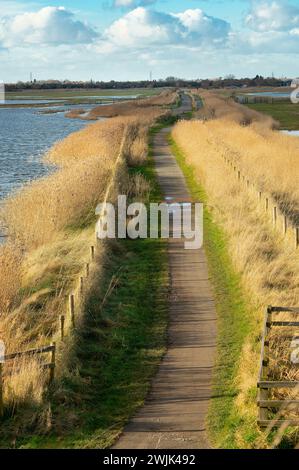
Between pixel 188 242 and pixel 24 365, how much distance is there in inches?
401

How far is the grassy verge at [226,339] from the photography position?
911 cm

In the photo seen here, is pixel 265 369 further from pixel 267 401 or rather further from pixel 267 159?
pixel 267 159

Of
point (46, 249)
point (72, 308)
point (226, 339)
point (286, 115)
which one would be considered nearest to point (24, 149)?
point (46, 249)

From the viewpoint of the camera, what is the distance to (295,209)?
2488cm

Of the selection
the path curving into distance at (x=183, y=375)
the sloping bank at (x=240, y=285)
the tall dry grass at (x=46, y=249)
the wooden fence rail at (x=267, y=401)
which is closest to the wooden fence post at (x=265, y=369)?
the wooden fence rail at (x=267, y=401)

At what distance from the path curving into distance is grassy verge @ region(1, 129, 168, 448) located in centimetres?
19

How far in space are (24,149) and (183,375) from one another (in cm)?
4095

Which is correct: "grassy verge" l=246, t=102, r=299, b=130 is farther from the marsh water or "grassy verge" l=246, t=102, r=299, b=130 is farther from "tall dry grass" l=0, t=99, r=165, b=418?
"tall dry grass" l=0, t=99, r=165, b=418

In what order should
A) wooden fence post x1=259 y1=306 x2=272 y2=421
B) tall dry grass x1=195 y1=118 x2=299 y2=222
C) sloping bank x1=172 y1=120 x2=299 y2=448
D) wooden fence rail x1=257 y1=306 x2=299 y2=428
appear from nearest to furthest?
wooden fence rail x1=257 y1=306 x2=299 y2=428, wooden fence post x1=259 y1=306 x2=272 y2=421, sloping bank x1=172 y1=120 x2=299 y2=448, tall dry grass x1=195 y1=118 x2=299 y2=222

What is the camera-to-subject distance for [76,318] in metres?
12.5

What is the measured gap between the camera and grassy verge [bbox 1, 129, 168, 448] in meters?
9.10

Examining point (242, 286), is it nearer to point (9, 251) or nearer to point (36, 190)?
point (9, 251)

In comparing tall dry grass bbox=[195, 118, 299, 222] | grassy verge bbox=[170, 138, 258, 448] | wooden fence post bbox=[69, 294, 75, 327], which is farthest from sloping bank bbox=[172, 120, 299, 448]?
wooden fence post bbox=[69, 294, 75, 327]

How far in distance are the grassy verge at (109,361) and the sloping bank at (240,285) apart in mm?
1203
